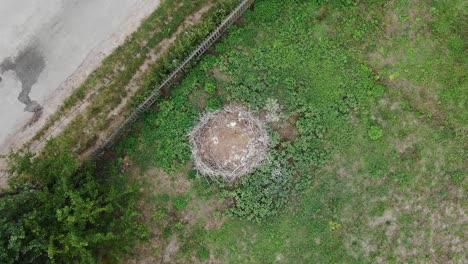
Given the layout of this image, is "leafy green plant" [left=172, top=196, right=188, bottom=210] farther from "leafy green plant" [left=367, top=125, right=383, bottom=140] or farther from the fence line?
"leafy green plant" [left=367, top=125, right=383, bottom=140]

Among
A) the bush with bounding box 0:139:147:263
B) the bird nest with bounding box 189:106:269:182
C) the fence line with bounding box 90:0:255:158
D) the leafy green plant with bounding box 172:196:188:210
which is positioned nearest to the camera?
the bush with bounding box 0:139:147:263

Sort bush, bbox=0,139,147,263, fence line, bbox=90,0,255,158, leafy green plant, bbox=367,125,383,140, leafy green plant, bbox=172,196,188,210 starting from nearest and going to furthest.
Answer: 1. bush, bbox=0,139,147,263
2. fence line, bbox=90,0,255,158
3. leafy green plant, bbox=367,125,383,140
4. leafy green plant, bbox=172,196,188,210

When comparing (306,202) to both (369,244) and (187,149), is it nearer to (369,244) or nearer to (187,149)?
(369,244)

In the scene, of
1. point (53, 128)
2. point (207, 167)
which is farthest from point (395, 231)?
point (53, 128)

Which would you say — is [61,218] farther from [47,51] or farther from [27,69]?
[47,51]

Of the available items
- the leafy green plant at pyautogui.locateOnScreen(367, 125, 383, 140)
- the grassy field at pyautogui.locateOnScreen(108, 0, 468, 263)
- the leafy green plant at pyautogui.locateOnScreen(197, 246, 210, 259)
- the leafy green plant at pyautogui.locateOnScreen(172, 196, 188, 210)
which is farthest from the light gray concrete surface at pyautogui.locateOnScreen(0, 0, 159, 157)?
the leafy green plant at pyautogui.locateOnScreen(367, 125, 383, 140)

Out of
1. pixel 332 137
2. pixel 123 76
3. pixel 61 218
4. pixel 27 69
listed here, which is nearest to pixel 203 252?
pixel 61 218

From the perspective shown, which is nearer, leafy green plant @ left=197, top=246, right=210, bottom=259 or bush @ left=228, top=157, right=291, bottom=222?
bush @ left=228, top=157, right=291, bottom=222

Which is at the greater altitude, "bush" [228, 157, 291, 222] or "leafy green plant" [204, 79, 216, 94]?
"leafy green plant" [204, 79, 216, 94]

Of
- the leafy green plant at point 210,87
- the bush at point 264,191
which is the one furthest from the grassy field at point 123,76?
the bush at point 264,191
